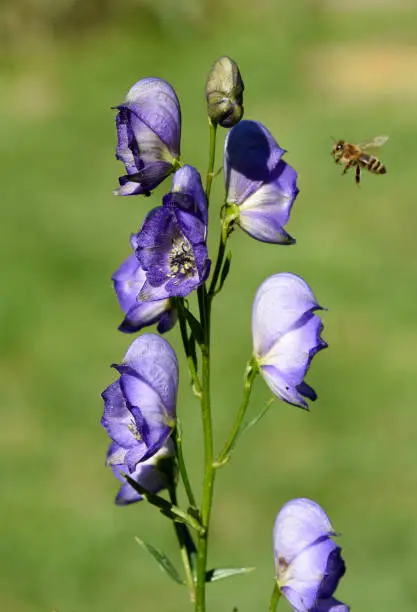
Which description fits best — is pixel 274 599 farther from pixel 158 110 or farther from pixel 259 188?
pixel 158 110

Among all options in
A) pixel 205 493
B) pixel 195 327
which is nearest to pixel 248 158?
pixel 195 327

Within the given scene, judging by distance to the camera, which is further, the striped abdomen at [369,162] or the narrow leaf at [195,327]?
the striped abdomen at [369,162]

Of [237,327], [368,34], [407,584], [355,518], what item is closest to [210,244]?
[237,327]

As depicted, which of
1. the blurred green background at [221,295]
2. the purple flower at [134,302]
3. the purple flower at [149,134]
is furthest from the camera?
the blurred green background at [221,295]

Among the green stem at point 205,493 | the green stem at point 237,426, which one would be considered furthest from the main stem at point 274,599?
the green stem at point 237,426

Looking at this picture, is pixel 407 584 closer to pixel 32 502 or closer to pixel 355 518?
pixel 355 518

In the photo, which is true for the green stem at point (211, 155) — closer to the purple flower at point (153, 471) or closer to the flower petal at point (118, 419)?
the flower petal at point (118, 419)
